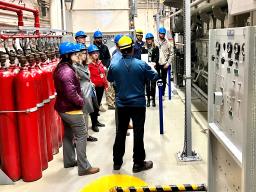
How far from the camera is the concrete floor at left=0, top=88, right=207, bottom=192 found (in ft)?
12.9

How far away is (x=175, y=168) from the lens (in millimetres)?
4297

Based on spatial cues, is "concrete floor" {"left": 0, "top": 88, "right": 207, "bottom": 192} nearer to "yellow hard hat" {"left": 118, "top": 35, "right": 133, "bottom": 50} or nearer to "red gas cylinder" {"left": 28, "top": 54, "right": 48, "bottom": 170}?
"red gas cylinder" {"left": 28, "top": 54, "right": 48, "bottom": 170}

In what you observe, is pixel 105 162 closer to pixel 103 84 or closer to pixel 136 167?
pixel 136 167

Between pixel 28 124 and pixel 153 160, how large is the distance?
175 cm

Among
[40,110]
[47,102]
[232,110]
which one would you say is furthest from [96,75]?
[232,110]

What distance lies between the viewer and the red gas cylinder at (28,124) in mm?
3836

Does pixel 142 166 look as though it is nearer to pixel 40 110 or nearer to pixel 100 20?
pixel 40 110

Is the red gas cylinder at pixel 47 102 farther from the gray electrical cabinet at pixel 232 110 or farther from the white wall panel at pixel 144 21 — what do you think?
the white wall panel at pixel 144 21

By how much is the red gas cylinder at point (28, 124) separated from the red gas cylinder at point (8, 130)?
0.06 meters

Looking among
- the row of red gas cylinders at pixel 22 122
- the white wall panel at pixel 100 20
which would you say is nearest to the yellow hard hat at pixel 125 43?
the row of red gas cylinders at pixel 22 122

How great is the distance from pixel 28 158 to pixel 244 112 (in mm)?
2851

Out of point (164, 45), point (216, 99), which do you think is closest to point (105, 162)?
point (216, 99)

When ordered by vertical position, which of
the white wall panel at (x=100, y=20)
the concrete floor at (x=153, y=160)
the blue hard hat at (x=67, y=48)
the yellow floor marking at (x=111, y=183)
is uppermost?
the white wall panel at (x=100, y=20)

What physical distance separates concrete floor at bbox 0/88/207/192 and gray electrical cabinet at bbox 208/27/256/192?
1327 millimetres
